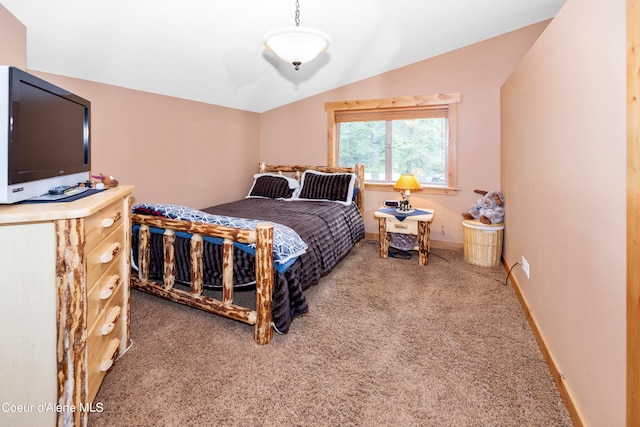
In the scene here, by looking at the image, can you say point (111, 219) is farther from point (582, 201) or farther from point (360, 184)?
point (360, 184)

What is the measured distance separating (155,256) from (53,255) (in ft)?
4.67

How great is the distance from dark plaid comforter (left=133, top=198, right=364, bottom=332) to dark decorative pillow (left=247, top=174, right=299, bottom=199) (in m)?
0.18

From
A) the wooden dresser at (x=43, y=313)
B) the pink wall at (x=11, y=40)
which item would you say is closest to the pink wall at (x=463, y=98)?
the pink wall at (x=11, y=40)

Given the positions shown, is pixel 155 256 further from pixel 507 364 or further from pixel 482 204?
pixel 482 204

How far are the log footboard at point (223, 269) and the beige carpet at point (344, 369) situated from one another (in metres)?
0.13

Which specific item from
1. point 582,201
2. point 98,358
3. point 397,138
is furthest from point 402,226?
point 98,358

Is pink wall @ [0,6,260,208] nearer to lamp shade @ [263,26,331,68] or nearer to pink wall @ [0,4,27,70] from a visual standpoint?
pink wall @ [0,4,27,70]

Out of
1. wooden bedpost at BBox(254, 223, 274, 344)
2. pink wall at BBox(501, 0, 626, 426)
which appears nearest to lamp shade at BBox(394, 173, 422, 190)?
pink wall at BBox(501, 0, 626, 426)

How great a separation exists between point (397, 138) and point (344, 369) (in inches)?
128

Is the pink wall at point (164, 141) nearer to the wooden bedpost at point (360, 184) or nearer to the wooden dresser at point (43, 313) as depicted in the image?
the wooden dresser at point (43, 313)

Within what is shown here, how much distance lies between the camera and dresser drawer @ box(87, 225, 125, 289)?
1.40m

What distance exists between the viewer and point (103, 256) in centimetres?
151

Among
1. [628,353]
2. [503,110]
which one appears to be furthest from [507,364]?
[503,110]

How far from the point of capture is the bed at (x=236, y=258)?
6.69 ft
